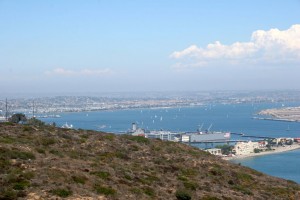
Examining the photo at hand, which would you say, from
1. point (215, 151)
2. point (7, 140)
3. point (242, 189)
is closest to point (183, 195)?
point (242, 189)

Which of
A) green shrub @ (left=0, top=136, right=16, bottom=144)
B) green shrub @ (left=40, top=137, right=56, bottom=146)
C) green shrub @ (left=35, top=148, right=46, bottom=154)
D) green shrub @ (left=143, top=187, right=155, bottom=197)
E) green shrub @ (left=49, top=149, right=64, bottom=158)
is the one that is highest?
green shrub @ (left=0, top=136, right=16, bottom=144)

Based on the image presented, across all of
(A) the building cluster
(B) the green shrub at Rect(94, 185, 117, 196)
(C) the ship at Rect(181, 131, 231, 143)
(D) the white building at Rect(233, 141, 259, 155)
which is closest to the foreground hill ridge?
(B) the green shrub at Rect(94, 185, 117, 196)

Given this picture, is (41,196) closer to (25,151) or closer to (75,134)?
(25,151)

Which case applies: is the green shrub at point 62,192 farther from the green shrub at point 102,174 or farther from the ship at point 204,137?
the ship at point 204,137

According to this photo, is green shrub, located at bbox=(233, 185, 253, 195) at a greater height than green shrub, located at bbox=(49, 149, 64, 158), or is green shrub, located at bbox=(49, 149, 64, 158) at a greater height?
green shrub, located at bbox=(49, 149, 64, 158)

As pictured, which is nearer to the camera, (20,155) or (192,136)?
(20,155)

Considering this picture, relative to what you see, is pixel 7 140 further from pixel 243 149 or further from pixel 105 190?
pixel 243 149

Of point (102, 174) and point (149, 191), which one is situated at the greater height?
point (102, 174)

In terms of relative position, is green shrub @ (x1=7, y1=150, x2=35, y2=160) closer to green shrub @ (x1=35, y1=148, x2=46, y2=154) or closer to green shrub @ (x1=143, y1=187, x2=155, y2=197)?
green shrub @ (x1=35, y1=148, x2=46, y2=154)
